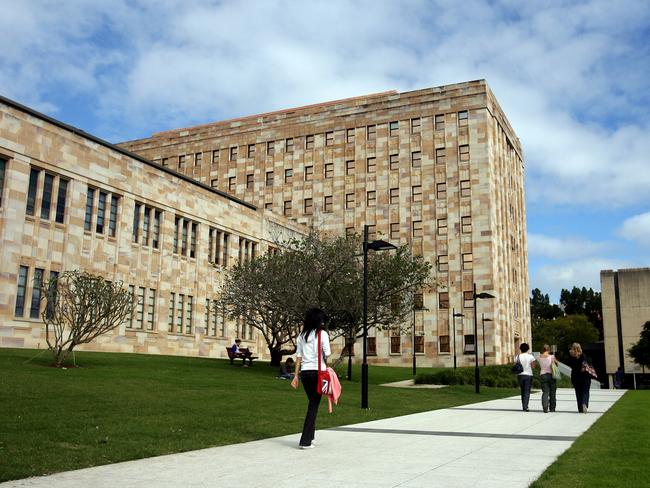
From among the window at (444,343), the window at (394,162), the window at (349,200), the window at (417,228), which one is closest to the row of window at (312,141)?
the window at (394,162)

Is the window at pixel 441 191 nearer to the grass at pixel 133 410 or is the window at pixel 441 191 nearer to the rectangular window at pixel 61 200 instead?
the rectangular window at pixel 61 200

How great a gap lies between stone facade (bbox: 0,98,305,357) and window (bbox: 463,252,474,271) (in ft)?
62.3

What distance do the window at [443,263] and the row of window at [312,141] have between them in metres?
12.3

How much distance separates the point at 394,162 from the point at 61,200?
120 feet

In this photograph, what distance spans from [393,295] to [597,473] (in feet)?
78.9

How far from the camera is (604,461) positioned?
26.3 feet

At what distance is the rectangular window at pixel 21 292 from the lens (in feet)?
104

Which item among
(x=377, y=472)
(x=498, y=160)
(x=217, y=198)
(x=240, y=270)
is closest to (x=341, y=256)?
(x=240, y=270)

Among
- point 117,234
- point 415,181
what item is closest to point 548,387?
Result: point 117,234

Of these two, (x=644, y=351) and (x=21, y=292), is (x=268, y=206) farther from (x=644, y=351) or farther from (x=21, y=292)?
(x=644, y=351)

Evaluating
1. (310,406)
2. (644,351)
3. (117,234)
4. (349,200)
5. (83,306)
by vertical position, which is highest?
(349,200)

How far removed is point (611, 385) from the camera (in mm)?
80500

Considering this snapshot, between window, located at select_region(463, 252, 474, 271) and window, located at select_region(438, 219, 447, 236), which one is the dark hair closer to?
window, located at select_region(463, 252, 474, 271)

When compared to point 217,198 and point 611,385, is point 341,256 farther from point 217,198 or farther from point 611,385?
point 611,385
